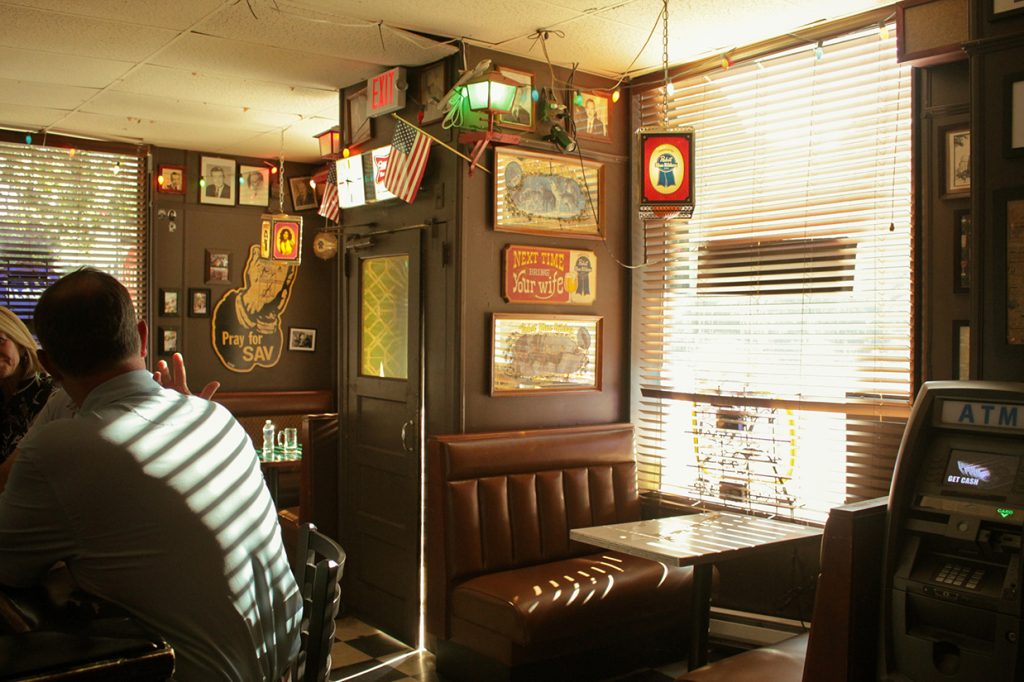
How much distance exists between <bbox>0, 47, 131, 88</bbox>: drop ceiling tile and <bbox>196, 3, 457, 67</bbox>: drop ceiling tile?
102 cm

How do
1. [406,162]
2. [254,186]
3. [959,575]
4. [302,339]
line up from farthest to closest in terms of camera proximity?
1. [302,339]
2. [254,186]
3. [406,162]
4. [959,575]

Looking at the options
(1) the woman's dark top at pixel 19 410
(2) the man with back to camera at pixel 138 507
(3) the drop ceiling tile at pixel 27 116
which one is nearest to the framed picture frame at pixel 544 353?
(1) the woman's dark top at pixel 19 410

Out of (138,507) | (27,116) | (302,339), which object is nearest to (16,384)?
(138,507)

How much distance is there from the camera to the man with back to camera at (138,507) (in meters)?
1.81

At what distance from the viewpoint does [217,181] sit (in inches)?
305

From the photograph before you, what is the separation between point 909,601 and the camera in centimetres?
268

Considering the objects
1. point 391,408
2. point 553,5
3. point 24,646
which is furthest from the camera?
point 391,408

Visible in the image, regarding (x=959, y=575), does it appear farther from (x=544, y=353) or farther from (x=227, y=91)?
(x=227, y=91)

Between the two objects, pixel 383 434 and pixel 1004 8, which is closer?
pixel 1004 8

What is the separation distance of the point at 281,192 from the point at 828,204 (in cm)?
488

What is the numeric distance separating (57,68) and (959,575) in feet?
17.4

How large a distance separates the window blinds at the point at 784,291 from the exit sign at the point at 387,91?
4.51ft

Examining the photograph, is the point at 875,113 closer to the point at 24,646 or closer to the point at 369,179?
the point at 369,179

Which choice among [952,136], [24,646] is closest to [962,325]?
[952,136]
